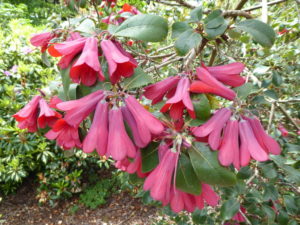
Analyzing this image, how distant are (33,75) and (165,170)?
9.74 ft

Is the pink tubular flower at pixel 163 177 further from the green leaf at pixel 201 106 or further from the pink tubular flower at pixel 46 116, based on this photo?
the pink tubular flower at pixel 46 116

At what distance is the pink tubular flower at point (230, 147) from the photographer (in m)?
0.52

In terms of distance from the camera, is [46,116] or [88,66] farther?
[46,116]

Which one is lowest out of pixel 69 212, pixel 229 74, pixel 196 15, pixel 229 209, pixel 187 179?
pixel 69 212

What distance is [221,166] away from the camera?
537 mm

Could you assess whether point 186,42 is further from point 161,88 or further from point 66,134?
point 66,134

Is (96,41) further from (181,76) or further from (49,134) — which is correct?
(49,134)

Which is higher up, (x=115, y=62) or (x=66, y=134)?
(x=115, y=62)

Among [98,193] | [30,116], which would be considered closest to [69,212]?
[98,193]

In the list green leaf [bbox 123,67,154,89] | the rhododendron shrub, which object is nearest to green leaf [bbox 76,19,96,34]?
the rhododendron shrub

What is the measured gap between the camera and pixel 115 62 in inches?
20.1

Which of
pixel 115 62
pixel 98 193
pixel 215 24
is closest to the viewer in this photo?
pixel 115 62

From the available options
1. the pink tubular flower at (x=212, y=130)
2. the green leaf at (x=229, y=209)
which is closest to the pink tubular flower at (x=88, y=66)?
the pink tubular flower at (x=212, y=130)

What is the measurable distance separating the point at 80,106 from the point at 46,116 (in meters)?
0.21
